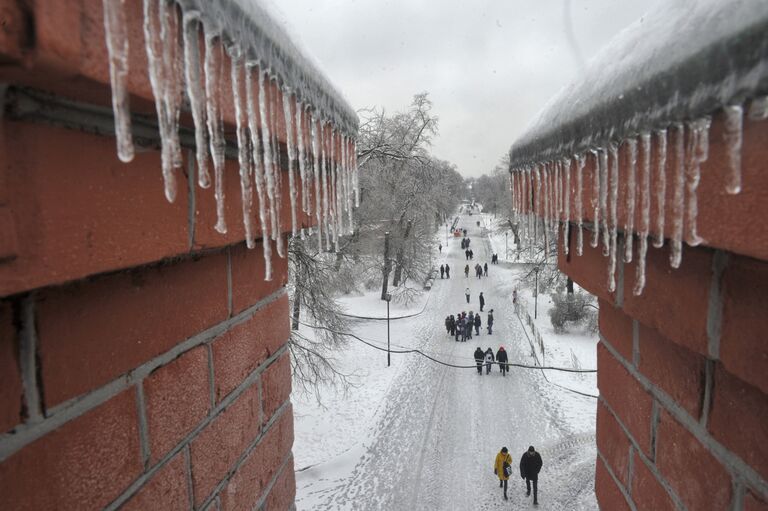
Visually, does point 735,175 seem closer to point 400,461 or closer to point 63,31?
point 63,31

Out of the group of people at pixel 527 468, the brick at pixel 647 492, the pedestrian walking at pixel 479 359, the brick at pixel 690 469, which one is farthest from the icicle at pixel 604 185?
the pedestrian walking at pixel 479 359

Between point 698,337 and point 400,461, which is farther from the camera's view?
point 400,461

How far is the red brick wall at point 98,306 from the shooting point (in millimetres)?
683

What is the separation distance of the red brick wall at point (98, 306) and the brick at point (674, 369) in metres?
1.39

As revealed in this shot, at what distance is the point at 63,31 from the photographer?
24.5 inches

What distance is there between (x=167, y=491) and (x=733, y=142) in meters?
1.45

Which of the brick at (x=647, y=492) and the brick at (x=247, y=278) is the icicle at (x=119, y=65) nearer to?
the brick at (x=247, y=278)

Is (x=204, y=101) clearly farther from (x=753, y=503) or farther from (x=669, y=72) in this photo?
(x=753, y=503)

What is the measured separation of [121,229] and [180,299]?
0.44 metres

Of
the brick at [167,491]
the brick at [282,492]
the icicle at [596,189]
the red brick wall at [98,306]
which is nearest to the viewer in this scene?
the red brick wall at [98,306]

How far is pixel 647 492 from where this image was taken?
179cm

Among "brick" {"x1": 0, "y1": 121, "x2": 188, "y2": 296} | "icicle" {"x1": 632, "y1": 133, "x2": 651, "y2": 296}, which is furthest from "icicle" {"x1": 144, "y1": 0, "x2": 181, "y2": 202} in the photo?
"icicle" {"x1": 632, "y1": 133, "x2": 651, "y2": 296}

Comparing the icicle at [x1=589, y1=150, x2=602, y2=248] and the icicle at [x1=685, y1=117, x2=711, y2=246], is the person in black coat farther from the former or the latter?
the icicle at [x1=685, y1=117, x2=711, y2=246]

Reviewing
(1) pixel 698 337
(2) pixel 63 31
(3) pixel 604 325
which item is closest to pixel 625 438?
(3) pixel 604 325
